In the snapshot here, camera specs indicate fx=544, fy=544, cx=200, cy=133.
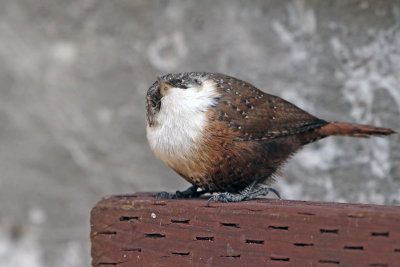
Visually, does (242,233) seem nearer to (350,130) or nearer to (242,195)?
(242,195)

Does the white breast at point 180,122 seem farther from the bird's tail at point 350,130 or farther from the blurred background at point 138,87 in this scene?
the blurred background at point 138,87

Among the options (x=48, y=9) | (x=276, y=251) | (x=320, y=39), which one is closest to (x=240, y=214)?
(x=276, y=251)

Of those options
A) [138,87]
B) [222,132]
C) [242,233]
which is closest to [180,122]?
[222,132]

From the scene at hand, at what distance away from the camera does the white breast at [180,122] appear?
Answer: 81.9 inches

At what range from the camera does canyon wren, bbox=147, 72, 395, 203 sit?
6.84 feet

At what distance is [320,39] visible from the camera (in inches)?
124

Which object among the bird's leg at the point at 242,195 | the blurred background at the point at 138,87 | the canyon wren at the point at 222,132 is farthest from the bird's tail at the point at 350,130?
the blurred background at the point at 138,87

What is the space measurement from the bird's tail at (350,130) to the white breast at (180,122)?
0.52 meters

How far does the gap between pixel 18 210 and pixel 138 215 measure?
2.11 m

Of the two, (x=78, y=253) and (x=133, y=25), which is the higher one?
(x=133, y=25)

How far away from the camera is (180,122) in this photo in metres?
2.09

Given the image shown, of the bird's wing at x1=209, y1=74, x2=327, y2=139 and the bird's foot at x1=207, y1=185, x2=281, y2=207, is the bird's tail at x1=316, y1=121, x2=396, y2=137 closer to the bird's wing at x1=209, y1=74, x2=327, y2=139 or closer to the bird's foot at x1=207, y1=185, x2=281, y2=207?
the bird's wing at x1=209, y1=74, x2=327, y2=139

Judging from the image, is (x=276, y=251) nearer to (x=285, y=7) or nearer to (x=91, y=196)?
(x=285, y=7)

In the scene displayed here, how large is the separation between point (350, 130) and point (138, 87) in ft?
5.45
